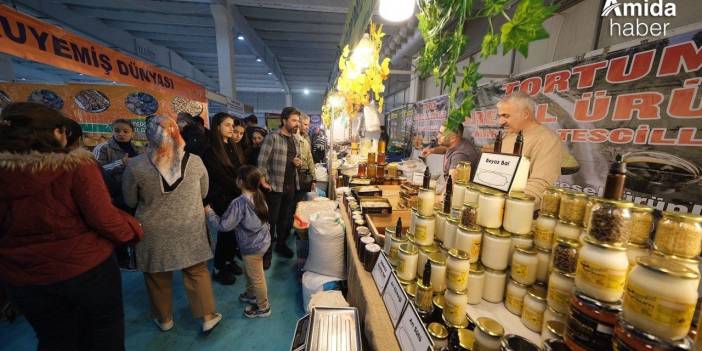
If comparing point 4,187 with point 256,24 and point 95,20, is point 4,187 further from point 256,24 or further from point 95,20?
point 95,20

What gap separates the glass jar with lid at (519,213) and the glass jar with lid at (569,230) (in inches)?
4.0

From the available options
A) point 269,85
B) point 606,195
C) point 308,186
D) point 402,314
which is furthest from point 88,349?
point 269,85

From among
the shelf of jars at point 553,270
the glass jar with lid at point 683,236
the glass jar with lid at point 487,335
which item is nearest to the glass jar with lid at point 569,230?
the shelf of jars at point 553,270

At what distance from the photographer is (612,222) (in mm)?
635

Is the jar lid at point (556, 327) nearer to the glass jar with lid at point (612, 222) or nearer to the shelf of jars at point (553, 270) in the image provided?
the shelf of jars at point (553, 270)

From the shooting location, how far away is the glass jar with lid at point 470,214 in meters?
1.09

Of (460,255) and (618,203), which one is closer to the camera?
(618,203)

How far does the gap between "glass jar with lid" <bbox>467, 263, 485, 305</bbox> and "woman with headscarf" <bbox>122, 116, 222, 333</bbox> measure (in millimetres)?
2111

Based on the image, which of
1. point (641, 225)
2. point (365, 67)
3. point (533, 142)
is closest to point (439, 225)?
point (641, 225)

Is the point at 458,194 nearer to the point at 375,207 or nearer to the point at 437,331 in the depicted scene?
the point at 437,331

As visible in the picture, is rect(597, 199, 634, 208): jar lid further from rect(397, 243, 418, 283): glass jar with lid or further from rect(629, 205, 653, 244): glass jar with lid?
rect(397, 243, 418, 283): glass jar with lid

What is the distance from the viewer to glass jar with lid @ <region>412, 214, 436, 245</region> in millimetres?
1289

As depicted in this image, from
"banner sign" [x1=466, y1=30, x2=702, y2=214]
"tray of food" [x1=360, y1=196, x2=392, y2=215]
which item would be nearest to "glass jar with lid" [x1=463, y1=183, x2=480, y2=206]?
"tray of food" [x1=360, y1=196, x2=392, y2=215]

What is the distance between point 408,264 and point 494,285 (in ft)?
1.18
